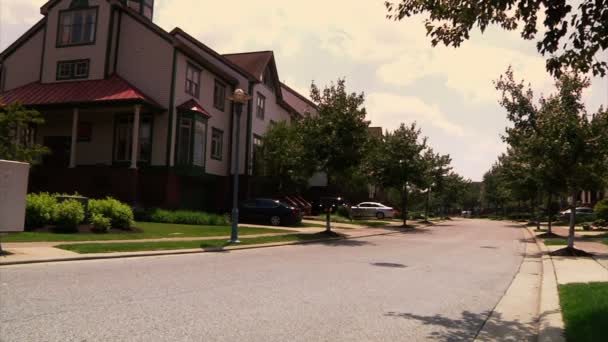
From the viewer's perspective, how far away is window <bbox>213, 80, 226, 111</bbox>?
109 ft

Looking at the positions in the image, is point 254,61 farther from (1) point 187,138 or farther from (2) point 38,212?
(2) point 38,212

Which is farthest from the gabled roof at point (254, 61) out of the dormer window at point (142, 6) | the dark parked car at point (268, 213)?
the dark parked car at point (268, 213)

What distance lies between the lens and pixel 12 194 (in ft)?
37.8

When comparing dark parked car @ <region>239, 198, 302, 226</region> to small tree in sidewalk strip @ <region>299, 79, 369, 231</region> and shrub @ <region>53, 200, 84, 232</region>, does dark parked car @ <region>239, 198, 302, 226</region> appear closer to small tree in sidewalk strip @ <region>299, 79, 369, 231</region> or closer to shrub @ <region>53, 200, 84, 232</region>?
small tree in sidewalk strip @ <region>299, 79, 369, 231</region>

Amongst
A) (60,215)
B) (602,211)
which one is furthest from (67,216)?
(602,211)

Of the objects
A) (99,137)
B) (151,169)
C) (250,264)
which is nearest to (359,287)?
(250,264)

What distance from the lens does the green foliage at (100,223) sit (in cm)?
1769

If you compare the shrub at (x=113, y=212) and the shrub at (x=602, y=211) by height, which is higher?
the shrub at (x=602, y=211)

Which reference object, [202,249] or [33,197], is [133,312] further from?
[33,197]

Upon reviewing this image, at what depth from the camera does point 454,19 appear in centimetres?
816

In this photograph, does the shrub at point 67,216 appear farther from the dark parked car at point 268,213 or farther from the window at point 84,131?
the dark parked car at point 268,213

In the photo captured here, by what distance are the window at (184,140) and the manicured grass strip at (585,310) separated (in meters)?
21.8

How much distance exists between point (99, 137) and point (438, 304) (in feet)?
83.3

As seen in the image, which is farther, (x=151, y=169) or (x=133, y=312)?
(x=151, y=169)
